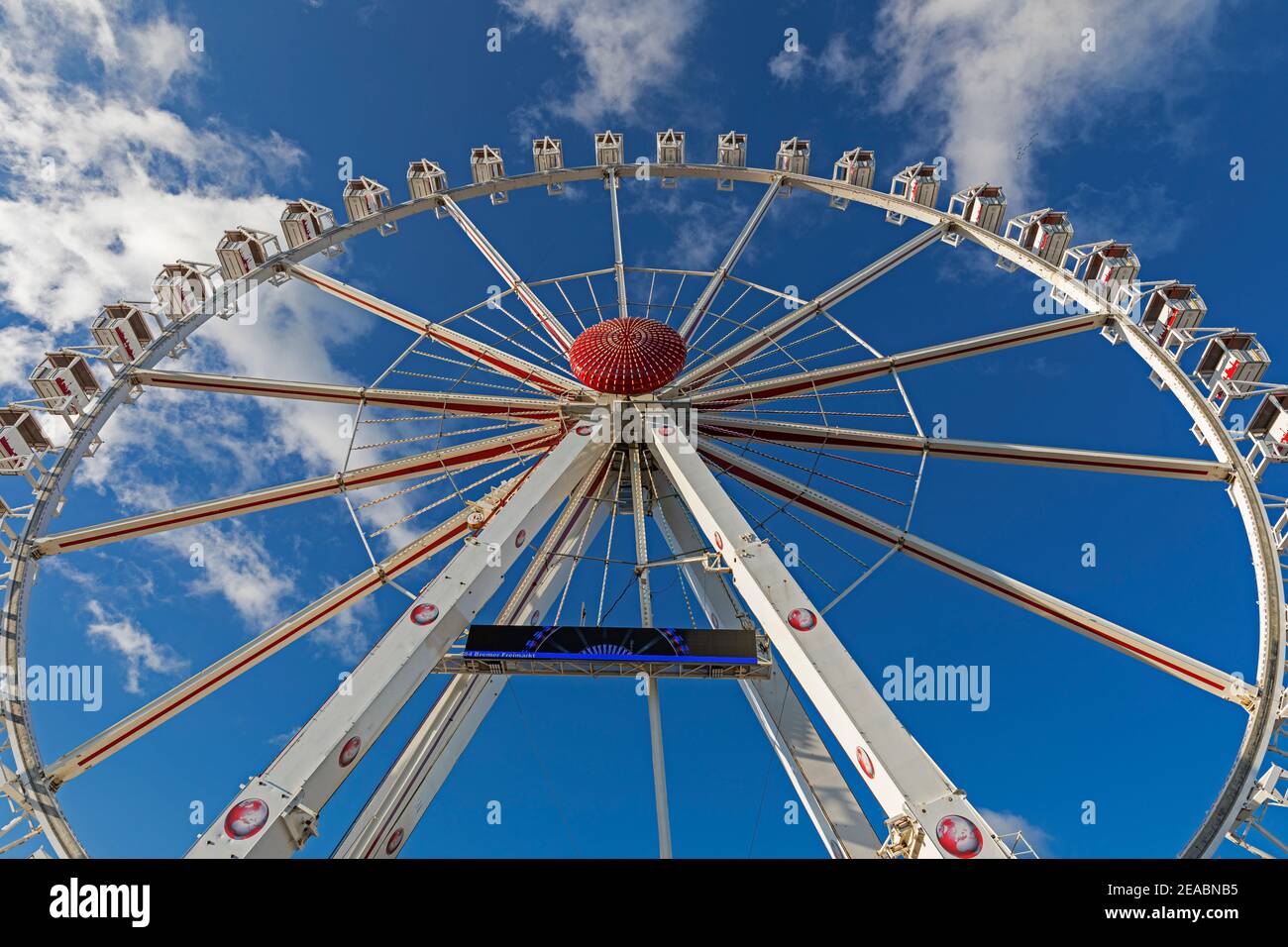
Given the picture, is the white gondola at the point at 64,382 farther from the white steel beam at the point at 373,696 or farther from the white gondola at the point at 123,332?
the white steel beam at the point at 373,696

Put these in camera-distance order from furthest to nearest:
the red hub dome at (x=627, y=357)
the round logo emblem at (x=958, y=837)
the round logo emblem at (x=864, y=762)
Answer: the red hub dome at (x=627, y=357)
the round logo emblem at (x=864, y=762)
the round logo emblem at (x=958, y=837)

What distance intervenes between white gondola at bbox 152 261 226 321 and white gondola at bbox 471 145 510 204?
935 cm

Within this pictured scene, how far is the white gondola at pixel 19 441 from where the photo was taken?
15.4 m

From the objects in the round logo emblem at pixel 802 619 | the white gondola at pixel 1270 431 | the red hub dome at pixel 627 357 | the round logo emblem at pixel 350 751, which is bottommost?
the round logo emblem at pixel 350 751

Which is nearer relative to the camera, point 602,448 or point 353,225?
point 602,448

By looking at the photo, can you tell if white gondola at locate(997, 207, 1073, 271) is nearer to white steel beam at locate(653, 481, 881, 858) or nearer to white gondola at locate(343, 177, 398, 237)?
white steel beam at locate(653, 481, 881, 858)

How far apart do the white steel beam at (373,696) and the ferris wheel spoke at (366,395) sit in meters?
3.39

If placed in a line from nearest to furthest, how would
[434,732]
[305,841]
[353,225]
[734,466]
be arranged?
1. [305,841]
2. [434,732]
3. [734,466]
4. [353,225]

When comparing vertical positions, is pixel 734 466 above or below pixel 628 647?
above

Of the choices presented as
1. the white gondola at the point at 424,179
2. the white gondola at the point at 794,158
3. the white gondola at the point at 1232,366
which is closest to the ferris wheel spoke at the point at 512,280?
the white gondola at the point at 424,179

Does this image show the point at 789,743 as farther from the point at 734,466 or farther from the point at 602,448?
the point at 602,448

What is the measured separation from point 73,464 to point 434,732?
406 inches
